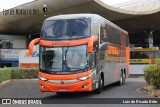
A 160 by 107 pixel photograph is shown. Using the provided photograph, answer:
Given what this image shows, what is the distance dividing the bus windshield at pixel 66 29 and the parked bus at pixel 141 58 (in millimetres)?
25530

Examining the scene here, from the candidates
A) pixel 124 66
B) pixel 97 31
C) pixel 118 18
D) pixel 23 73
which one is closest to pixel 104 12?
pixel 118 18

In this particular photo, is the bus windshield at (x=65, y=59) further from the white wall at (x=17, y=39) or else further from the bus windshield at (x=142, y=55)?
the white wall at (x=17, y=39)

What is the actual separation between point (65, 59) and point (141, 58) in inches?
1048

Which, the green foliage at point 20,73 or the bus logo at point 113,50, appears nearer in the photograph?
the bus logo at point 113,50

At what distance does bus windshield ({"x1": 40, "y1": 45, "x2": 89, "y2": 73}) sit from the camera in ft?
53.8

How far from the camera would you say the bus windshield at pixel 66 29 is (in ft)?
55.0

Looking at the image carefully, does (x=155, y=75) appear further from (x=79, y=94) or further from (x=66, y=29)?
(x=66, y=29)

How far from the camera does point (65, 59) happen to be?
54.0 ft

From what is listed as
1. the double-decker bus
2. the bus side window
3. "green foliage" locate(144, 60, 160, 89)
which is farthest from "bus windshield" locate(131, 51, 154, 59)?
the bus side window

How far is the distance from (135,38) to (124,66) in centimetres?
5565

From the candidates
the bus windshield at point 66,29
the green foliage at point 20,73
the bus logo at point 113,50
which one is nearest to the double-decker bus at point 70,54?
the bus windshield at point 66,29

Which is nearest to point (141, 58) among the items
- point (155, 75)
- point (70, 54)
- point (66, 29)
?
point (155, 75)

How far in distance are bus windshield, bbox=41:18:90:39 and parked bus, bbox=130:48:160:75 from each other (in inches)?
1005

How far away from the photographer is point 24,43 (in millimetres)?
77750
